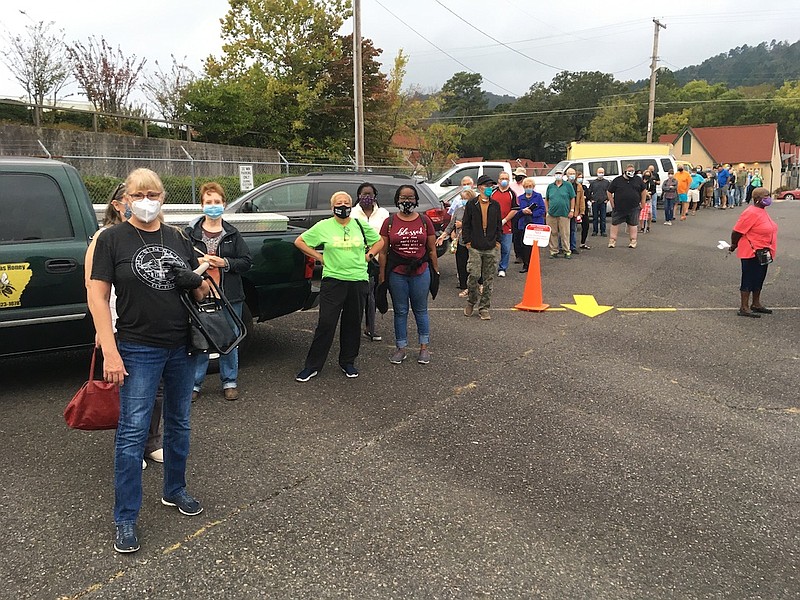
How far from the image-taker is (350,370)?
603 cm

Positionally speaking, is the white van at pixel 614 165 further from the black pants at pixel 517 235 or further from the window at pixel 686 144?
the window at pixel 686 144

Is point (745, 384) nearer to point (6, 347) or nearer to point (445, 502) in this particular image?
point (445, 502)

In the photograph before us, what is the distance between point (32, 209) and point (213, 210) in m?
1.44

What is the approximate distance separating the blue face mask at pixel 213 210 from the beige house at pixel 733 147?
218 ft

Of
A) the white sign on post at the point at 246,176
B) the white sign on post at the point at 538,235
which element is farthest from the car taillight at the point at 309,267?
the white sign on post at the point at 246,176

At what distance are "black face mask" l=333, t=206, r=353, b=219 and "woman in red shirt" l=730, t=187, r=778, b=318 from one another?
210 inches

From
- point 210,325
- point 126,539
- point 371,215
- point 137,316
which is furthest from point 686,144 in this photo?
point 126,539

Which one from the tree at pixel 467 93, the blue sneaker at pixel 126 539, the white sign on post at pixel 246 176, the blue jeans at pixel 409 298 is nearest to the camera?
the blue sneaker at pixel 126 539

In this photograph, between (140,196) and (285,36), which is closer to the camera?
(140,196)

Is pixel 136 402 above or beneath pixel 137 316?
beneath

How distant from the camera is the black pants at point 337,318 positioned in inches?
230

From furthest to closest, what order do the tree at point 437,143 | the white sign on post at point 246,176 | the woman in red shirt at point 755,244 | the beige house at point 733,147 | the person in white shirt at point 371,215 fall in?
the beige house at point 733,147 < the tree at point 437,143 < the white sign on post at point 246,176 < the woman in red shirt at point 755,244 < the person in white shirt at point 371,215

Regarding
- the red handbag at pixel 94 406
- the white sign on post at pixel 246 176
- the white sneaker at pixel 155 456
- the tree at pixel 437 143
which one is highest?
the tree at pixel 437 143

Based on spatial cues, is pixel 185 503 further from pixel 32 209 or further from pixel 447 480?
pixel 32 209
